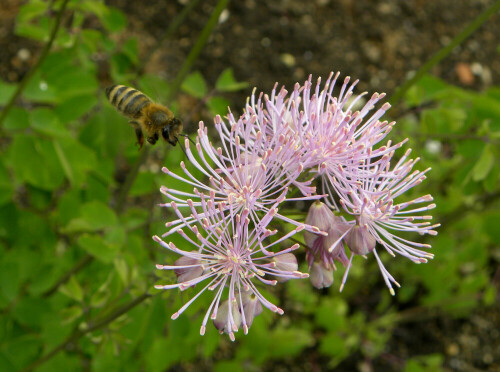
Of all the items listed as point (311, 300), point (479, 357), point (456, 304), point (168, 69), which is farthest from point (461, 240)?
point (168, 69)

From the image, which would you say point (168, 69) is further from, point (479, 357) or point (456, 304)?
point (479, 357)

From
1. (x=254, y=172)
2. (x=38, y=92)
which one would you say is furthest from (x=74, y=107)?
(x=254, y=172)

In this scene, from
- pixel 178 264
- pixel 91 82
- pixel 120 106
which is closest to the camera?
pixel 178 264

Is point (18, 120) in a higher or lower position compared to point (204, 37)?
lower

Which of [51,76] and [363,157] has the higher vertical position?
[51,76]

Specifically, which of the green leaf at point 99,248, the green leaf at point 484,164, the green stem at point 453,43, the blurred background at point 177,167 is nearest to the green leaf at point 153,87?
the blurred background at point 177,167

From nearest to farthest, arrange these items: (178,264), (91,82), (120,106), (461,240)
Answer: (178,264), (120,106), (91,82), (461,240)

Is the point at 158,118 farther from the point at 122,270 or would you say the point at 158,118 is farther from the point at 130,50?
the point at 130,50

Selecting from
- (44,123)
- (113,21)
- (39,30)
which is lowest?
(44,123)
